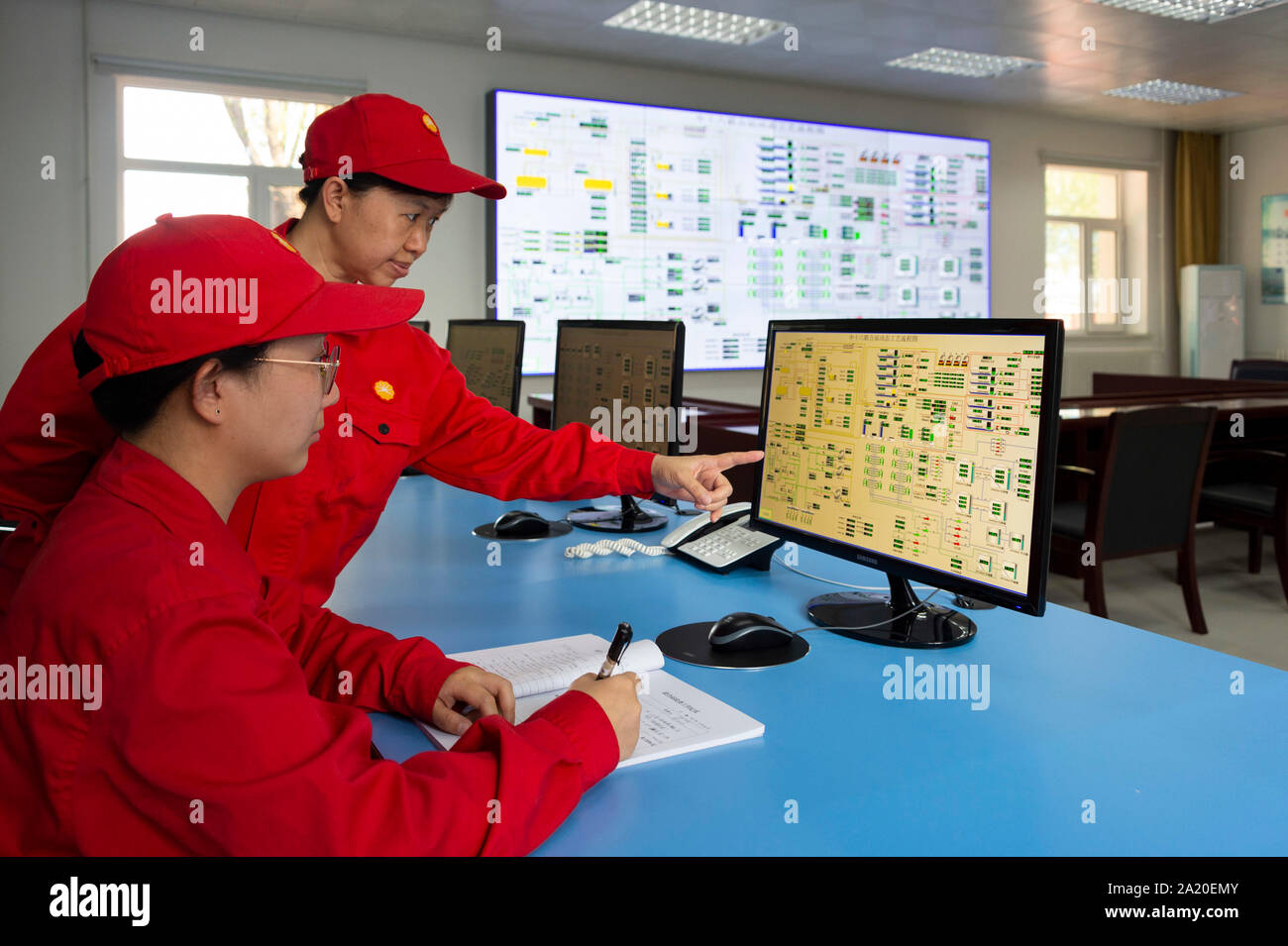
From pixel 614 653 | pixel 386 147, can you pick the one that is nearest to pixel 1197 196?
pixel 386 147

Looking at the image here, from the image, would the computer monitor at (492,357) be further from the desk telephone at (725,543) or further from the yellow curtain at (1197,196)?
the yellow curtain at (1197,196)

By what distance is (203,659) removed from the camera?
72 cm

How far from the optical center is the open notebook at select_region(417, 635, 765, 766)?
110 cm

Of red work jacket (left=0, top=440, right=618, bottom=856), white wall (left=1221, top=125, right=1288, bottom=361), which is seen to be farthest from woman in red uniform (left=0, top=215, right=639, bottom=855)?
white wall (left=1221, top=125, right=1288, bottom=361)

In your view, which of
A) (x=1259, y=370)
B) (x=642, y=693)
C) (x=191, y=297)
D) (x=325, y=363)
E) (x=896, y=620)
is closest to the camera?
(x=191, y=297)

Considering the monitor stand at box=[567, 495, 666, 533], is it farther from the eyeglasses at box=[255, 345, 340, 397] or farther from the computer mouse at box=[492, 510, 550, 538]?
the eyeglasses at box=[255, 345, 340, 397]

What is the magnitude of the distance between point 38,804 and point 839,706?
2.74ft

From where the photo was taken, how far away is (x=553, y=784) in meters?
0.88

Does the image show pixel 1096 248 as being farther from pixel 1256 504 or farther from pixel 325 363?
pixel 325 363

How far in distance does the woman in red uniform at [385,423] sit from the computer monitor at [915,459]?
129mm

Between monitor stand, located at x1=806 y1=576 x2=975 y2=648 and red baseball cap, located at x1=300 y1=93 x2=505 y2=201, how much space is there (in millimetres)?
875

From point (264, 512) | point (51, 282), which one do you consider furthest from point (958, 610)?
point (51, 282)

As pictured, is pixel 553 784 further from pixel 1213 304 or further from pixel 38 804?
pixel 1213 304

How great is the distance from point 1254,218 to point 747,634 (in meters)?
10.2
